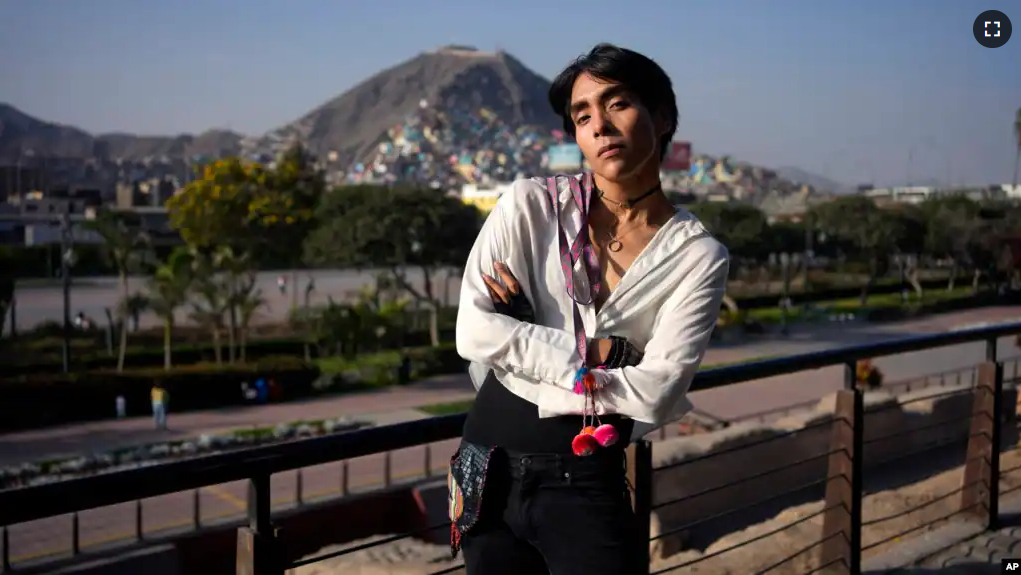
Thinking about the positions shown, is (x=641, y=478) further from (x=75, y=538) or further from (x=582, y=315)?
(x=75, y=538)

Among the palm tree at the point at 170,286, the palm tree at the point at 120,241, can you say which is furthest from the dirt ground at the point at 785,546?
the palm tree at the point at 120,241

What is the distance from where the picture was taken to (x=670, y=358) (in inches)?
60.5

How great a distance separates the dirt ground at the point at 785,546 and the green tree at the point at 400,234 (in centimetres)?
2127

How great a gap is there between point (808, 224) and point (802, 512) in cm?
3698

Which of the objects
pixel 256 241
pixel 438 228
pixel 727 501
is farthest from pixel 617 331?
pixel 256 241

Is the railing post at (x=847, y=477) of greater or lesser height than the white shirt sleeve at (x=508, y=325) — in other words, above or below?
below

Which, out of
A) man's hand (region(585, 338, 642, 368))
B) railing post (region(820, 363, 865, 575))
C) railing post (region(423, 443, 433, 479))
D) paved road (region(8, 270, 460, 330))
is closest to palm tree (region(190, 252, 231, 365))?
paved road (region(8, 270, 460, 330))

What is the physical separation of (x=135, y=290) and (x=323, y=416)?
22.2m

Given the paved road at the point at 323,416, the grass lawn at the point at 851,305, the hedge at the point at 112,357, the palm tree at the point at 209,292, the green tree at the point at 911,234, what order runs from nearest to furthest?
the paved road at the point at 323,416 < the hedge at the point at 112,357 < the palm tree at the point at 209,292 < the grass lawn at the point at 851,305 < the green tree at the point at 911,234

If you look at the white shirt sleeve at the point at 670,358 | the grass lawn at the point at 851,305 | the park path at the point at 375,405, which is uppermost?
the white shirt sleeve at the point at 670,358

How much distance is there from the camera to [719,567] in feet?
15.0

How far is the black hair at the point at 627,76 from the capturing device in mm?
1632

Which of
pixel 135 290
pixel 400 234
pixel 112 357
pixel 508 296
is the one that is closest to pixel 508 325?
pixel 508 296

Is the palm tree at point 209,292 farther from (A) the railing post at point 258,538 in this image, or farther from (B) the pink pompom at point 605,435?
(B) the pink pompom at point 605,435
